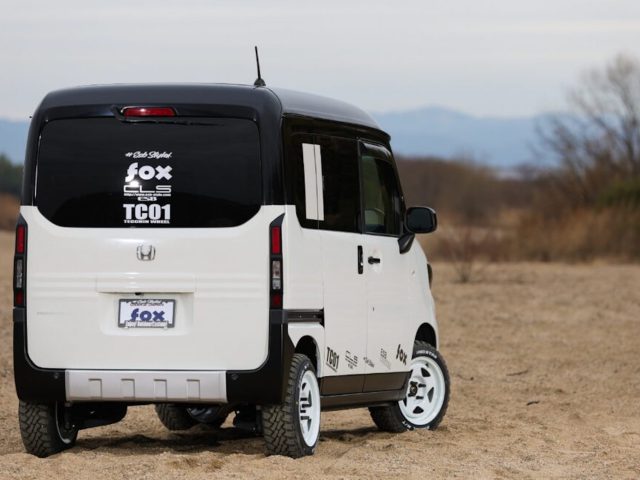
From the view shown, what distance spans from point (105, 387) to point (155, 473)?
0.78 metres

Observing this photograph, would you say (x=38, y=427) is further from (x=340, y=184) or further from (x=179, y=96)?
(x=340, y=184)

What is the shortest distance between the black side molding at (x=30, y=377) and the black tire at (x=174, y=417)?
234cm

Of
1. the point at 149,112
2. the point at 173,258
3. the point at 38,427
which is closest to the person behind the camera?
the point at 173,258

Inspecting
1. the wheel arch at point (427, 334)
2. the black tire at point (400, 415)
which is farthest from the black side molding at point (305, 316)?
the wheel arch at point (427, 334)

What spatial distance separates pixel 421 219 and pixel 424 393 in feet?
5.07

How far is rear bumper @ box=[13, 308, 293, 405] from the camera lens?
30.1 feet

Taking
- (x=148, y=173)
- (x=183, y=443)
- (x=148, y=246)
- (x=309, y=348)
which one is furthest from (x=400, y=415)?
(x=148, y=173)

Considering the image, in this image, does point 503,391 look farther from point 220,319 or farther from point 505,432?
point 220,319

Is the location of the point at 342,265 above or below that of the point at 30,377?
above

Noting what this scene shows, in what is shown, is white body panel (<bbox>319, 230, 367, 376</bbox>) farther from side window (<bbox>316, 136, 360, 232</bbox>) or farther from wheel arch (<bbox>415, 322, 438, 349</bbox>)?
wheel arch (<bbox>415, 322, 438, 349</bbox>)

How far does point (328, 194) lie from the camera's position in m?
10.1

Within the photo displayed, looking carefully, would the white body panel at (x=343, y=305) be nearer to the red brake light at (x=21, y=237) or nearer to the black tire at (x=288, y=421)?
the black tire at (x=288, y=421)

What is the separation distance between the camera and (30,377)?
9492 mm

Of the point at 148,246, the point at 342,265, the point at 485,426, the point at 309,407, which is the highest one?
the point at 148,246
